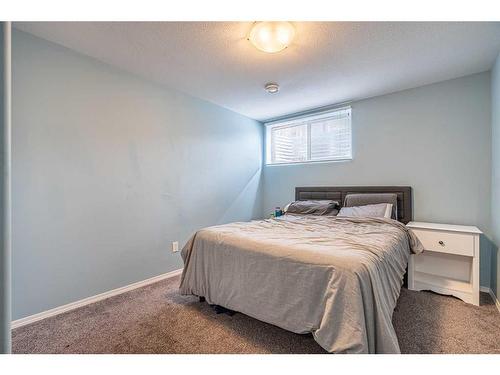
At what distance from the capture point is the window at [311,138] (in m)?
3.48

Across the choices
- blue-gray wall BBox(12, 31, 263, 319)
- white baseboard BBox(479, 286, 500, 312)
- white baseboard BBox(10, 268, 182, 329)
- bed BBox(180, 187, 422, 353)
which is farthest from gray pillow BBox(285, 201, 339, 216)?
white baseboard BBox(10, 268, 182, 329)

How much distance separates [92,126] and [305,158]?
9.62 ft

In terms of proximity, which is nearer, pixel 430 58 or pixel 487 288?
pixel 430 58

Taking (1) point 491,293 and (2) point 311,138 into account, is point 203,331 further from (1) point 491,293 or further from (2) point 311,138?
(2) point 311,138

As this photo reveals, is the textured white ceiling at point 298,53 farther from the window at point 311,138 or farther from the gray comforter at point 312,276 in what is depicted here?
the gray comforter at point 312,276

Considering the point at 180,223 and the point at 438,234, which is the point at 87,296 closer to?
the point at 180,223

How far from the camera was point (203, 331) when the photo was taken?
1.73 m

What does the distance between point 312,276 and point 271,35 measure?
5.62 feet

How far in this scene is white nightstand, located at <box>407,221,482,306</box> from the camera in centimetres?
215

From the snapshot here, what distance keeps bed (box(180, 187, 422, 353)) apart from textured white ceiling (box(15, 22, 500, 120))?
1583 millimetres

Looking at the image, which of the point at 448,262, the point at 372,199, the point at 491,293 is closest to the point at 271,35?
the point at 372,199

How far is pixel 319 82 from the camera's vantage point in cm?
273
